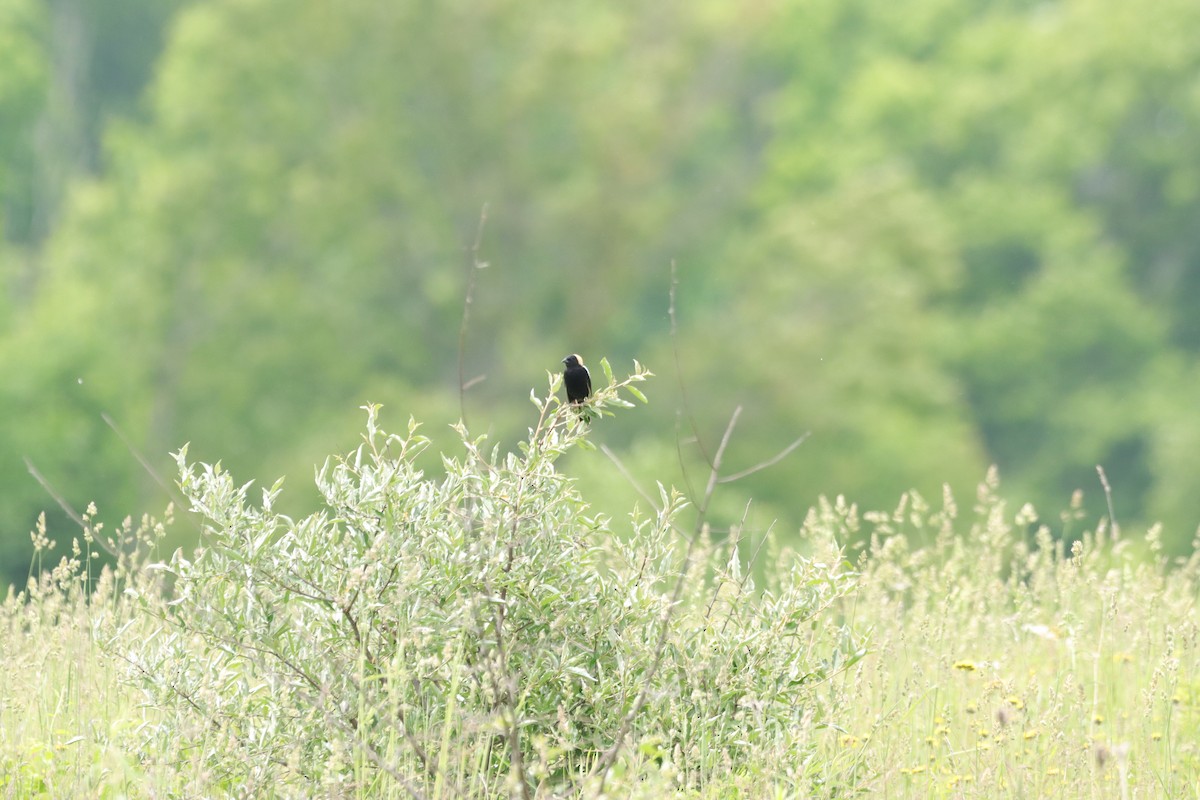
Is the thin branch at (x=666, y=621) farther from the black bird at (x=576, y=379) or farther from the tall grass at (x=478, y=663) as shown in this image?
the black bird at (x=576, y=379)

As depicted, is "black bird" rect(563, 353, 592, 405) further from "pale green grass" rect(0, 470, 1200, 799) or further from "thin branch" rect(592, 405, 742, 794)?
"thin branch" rect(592, 405, 742, 794)

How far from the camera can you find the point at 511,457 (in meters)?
4.32

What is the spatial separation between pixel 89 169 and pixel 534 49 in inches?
546

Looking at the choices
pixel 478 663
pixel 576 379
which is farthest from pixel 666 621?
pixel 576 379

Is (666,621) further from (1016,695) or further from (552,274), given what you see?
(552,274)

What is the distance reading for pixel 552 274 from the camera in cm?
2716

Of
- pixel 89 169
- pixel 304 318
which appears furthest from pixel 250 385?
pixel 89 169

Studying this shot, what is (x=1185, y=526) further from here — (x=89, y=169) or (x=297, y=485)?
(x=89, y=169)

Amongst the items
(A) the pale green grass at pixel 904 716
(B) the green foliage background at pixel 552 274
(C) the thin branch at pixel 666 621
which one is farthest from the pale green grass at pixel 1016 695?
(B) the green foliage background at pixel 552 274

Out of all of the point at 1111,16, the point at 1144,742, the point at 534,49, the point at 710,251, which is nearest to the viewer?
the point at 1144,742

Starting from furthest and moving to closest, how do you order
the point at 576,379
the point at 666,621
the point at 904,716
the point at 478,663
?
1. the point at 576,379
2. the point at 904,716
3. the point at 478,663
4. the point at 666,621

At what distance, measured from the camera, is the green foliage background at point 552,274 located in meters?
25.2

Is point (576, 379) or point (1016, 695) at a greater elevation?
point (576, 379)

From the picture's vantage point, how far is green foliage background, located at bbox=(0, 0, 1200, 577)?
994 inches
